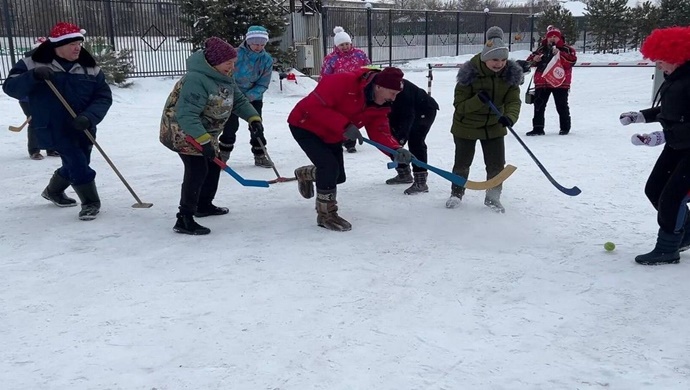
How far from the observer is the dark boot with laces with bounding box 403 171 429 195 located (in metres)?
6.17

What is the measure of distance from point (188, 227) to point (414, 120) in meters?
2.48

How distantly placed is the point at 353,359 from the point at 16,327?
71.5 inches

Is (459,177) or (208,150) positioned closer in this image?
(208,150)

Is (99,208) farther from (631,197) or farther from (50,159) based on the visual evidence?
(631,197)

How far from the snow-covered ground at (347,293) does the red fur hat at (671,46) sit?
1.35 metres

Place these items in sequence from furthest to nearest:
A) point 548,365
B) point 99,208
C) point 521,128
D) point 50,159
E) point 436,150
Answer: point 521,128
point 436,150
point 50,159
point 99,208
point 548,365

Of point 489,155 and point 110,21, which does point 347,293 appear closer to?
point 489,155

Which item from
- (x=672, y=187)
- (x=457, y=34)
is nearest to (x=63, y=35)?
(x=672, y=187)

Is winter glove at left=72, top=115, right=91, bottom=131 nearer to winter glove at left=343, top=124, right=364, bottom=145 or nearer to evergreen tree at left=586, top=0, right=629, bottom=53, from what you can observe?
winter glove at left=343, top=124, right=364, bottom=145

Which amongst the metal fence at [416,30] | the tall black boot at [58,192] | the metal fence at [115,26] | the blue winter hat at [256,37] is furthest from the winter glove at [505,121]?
the metal fence at [416,30]

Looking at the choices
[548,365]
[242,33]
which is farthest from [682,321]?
[242,33]

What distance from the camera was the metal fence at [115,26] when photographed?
14.8 meters

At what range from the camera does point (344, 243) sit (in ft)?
15.4

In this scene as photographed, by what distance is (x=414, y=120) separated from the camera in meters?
6.11
